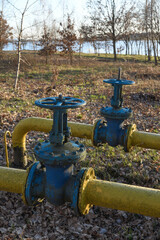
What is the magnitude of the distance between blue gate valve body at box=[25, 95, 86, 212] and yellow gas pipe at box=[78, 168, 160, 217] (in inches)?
3.6

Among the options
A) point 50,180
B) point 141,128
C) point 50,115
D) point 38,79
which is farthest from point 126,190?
point 38,79

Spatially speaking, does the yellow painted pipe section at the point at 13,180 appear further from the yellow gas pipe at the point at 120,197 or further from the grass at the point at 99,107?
the grass at the point at 99,107

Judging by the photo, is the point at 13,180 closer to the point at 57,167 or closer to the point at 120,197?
the point at 57,167

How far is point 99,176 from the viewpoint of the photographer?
4867mm

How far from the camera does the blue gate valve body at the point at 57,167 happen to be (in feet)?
6.32

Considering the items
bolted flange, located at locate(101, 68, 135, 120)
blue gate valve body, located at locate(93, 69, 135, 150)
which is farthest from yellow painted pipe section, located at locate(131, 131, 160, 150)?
bolted flange, located at locate(101, 68, 135, 120)

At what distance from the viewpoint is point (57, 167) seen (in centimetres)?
203

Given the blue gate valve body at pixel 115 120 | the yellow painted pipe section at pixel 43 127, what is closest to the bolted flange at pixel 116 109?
the blue gate valve body at pixel 115 120

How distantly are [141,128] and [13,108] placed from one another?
4585 mm

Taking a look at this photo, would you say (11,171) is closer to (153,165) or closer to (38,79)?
(153,165)

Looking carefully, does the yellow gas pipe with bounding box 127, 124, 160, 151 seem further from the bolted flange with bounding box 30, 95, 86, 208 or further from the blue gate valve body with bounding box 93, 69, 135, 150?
the bolted flange with bounding box 30, 95, 86, 208

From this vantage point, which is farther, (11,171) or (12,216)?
(12,216)

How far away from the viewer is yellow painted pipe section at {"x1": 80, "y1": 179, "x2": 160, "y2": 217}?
1.85 meters

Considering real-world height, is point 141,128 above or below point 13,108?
below
